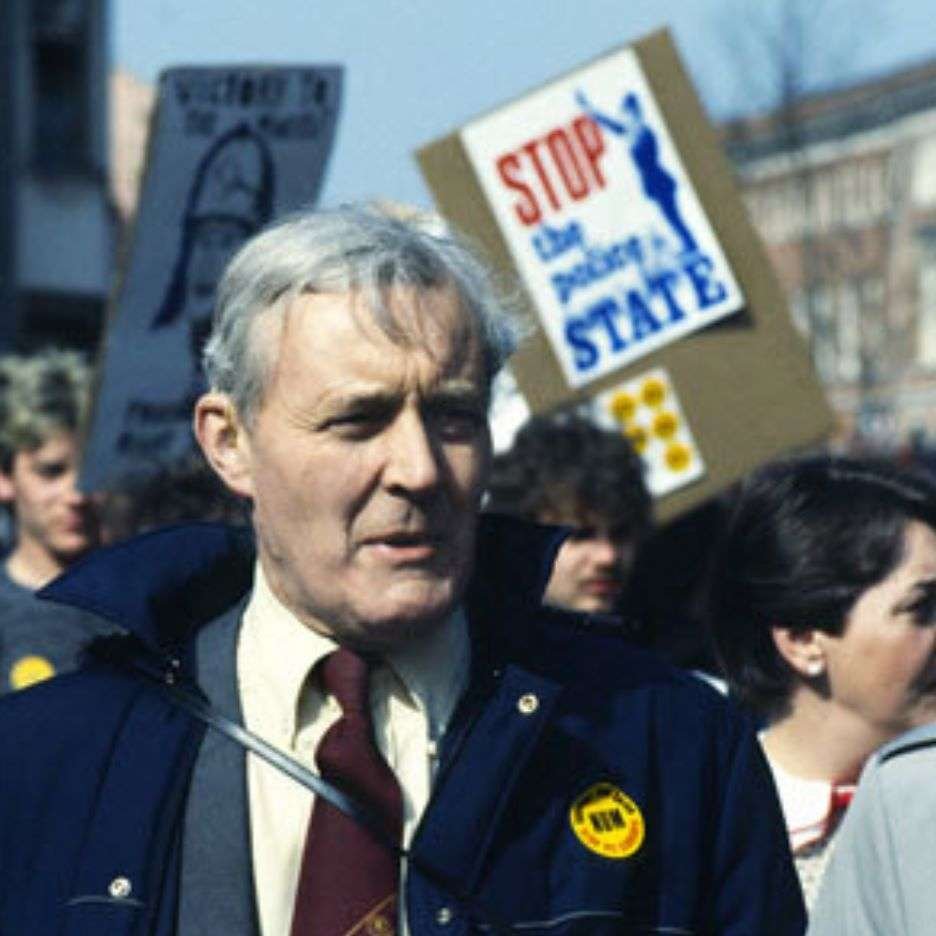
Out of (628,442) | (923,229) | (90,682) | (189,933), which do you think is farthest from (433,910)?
(923,229)

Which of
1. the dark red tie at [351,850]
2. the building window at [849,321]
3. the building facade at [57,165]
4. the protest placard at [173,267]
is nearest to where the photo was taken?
the dark red tie at [351,850]

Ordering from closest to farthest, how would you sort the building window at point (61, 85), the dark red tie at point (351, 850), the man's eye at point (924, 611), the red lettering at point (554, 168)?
the dark red tie at point (351, 850)
the man's eye at point (924, 611)
the red lettering at point (554, 168)
the building window at point (61, 85)

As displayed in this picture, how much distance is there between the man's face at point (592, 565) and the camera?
19.8ft

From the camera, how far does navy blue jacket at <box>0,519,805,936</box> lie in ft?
10.4

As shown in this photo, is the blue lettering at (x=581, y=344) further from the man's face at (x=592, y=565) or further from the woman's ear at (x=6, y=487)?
the woman's ear at (x=6, y=487)

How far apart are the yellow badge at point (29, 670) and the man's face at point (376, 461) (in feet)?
7.44

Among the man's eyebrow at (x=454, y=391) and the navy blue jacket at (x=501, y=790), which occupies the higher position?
the man's eyebrow at (x=454, y=391)

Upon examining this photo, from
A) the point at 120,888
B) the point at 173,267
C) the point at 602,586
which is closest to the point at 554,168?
the point at 173,267

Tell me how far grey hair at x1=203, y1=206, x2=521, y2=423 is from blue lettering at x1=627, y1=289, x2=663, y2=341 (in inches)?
139

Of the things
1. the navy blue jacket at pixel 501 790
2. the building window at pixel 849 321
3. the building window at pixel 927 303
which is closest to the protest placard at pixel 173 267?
the navy blue jacket at pixel 501 790

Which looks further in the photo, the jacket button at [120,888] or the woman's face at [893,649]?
the woman's face at [893,649]

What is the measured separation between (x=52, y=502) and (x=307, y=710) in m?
3.64

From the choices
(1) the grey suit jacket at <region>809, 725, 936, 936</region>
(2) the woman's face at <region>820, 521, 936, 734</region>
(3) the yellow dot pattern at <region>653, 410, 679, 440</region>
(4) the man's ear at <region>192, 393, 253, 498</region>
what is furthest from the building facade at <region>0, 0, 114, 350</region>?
(1) the grey suit jacket at <region>809, 725, 936, 936</region>

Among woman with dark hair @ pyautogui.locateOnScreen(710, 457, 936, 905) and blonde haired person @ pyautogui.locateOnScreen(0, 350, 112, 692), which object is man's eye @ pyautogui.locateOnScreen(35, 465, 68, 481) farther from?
woman with dark hair @ pyautogui.locateOnScreen(710, 457, 936, 905)
